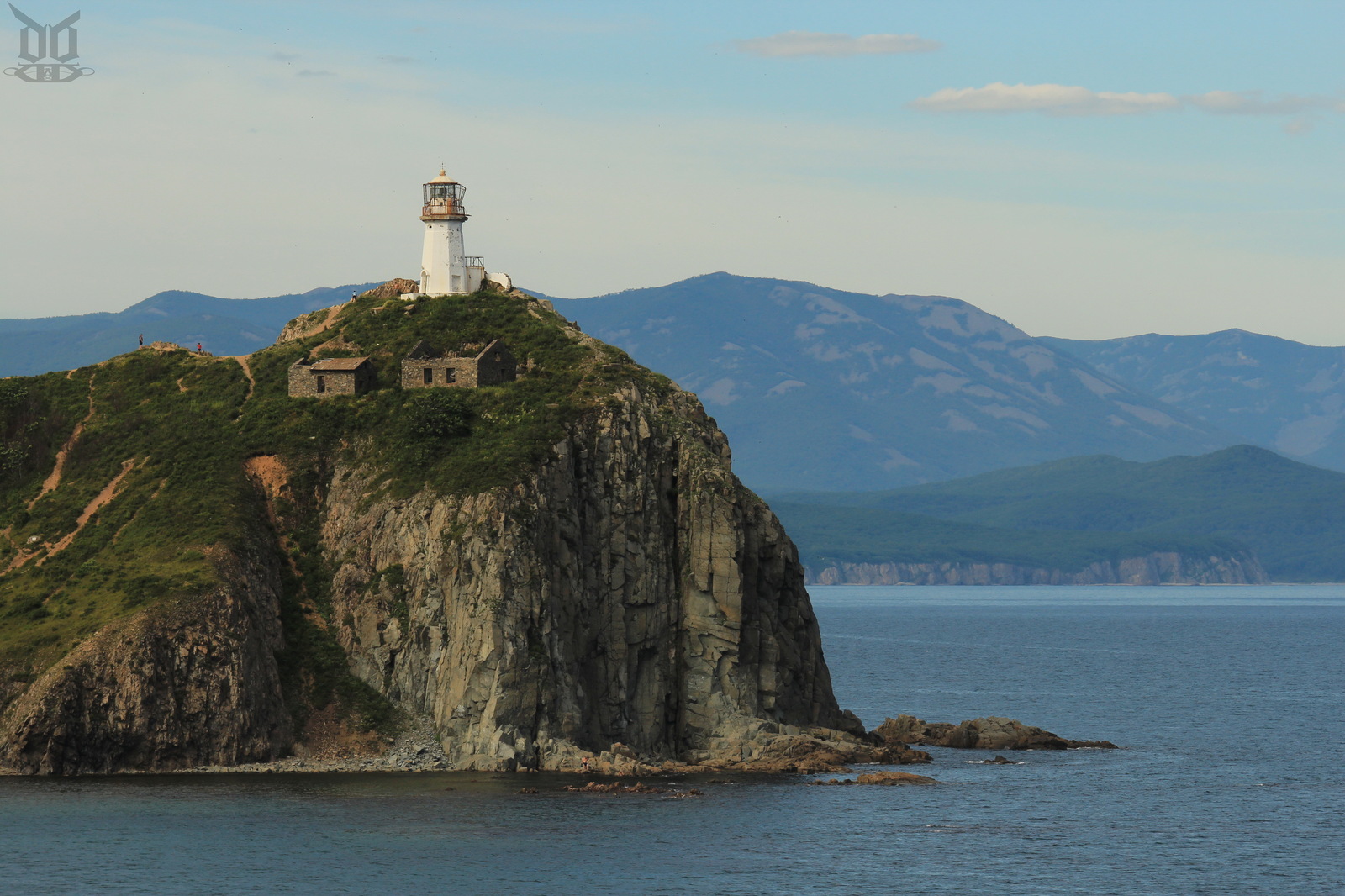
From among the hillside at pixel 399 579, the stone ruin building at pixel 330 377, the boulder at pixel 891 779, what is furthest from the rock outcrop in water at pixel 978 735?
the stone ruin building at pixel 330 377

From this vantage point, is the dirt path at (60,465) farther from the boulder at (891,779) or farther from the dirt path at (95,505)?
the boulder at (891,779)

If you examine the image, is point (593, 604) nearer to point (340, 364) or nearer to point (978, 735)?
point (340, 364)

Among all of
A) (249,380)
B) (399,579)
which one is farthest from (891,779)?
(249,380)

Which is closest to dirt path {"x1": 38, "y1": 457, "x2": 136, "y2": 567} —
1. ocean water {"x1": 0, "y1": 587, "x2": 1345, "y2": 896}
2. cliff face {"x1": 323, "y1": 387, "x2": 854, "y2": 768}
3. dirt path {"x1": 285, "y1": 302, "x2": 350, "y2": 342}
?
cliff face {"x1": 323, "y1": 387, "x2": 854, "y2": 768}

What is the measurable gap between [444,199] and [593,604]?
1658 inches

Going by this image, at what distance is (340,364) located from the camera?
12100cm

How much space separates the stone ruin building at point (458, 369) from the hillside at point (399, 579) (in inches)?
62.8

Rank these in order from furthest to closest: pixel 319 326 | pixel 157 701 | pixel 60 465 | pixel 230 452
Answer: pixel 319 326 < pixel 60 465 < pixel 230 452 < pixel 157 701

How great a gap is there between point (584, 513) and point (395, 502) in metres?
12.3

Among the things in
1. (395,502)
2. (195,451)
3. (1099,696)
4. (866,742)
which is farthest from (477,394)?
(1099,696)

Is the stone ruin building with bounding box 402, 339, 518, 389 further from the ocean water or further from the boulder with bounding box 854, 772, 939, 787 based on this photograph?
the boulder with bounding box 854, 772, 939, 787

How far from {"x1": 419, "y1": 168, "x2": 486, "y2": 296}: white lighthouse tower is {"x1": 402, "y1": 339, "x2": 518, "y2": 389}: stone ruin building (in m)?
14.5

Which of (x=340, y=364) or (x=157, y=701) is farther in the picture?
(x=340, y=364)

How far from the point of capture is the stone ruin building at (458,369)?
393ft
